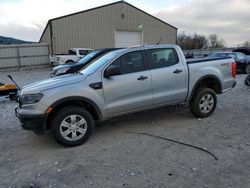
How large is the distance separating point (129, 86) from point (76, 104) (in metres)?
1.10

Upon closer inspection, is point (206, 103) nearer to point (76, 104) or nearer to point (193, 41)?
point (76, 104)

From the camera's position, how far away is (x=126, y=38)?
3064 cm

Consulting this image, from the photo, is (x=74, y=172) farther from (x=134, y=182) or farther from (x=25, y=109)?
(x=25, y=109)

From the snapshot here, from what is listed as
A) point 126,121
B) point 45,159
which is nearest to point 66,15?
point 126,121

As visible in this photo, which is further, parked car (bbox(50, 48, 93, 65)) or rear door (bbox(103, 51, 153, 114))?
parked car (bbox(50, 48, 93, 65))

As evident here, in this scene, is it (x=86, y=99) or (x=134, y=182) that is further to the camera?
(x=86, y=99)

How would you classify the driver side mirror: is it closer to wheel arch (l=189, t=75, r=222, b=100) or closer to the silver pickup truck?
the silver pickup truck

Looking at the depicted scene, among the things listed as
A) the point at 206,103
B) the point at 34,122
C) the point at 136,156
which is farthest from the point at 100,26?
the point at 136,156

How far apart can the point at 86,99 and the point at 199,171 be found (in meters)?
2.35

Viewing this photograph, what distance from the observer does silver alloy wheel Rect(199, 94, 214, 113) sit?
6.72 meters

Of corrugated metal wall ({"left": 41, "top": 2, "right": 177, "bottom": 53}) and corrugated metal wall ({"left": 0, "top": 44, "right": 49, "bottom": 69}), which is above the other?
corrugated metal wall ({"left": 41, "top": 2, "right": 177, "bottom": 53})

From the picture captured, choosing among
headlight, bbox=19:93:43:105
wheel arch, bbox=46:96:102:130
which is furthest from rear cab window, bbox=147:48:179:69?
headlight, bbox=19:93:43:105

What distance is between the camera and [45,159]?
4.72 meters

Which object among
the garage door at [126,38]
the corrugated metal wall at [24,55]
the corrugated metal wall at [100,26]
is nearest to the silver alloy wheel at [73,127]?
the corrugated metal wall at [100,26]
